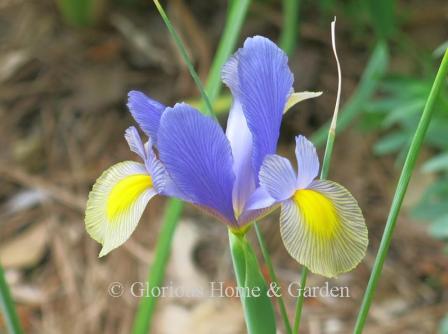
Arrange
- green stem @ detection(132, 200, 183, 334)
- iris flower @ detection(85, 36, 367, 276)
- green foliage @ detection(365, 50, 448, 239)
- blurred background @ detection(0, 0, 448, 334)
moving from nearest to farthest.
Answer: iris flower @ detection(85, 36, 367, 276), green stem @ detection(132, 200, 183, 334), green foliage @ detection(365, 50, 448, 239), blurred background @ detection(0, 0, 448, 334)

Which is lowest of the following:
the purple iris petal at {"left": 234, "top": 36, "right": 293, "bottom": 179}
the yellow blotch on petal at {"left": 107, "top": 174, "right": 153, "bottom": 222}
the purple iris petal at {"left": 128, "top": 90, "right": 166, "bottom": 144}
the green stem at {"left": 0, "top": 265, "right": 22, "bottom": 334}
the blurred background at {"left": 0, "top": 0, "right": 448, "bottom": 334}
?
the blurred background at {"left": 0, "top": 0, "right": 448, "bottom": 334}

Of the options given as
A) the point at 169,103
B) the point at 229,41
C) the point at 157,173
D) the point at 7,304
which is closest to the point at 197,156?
the point at 157,173

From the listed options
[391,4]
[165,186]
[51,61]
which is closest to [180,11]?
[51,61]

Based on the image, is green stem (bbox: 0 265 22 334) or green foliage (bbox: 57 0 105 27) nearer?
green stem (bbox: 0 265 22 334)

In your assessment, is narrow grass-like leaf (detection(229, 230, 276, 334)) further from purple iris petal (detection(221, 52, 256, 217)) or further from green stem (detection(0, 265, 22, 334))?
green stem (detection(0, 265, 22, 334))

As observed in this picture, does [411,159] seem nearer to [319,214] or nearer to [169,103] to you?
[319,214]

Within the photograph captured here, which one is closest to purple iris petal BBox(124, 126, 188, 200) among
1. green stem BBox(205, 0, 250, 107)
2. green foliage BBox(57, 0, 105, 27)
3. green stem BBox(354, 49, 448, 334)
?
green stem BBox(354, 49, 448, 334)

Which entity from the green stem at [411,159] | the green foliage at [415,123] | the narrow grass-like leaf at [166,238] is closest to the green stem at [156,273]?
the narrow grass-like leaf at [166,238]
